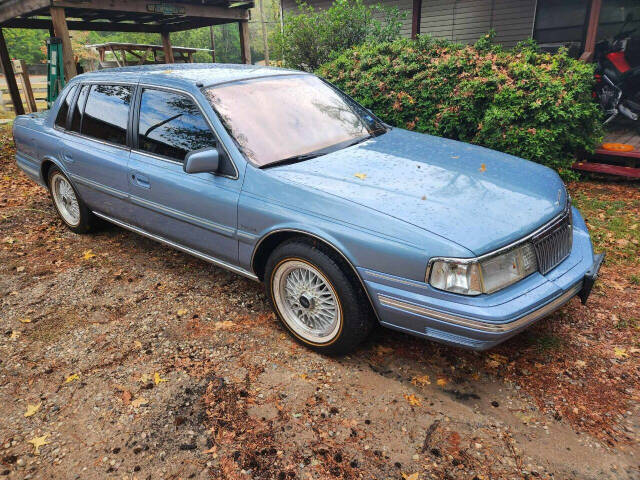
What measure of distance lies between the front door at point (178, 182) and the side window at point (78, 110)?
106cm

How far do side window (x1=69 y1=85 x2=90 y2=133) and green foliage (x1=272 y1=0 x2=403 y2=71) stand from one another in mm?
5460

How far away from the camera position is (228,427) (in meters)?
2.57

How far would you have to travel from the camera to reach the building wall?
474 inches

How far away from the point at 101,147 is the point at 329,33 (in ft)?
20.1

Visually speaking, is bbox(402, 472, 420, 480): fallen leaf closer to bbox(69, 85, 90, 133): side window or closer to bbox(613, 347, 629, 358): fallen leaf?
bbox(613, 347, 629, 358): fallen leaf

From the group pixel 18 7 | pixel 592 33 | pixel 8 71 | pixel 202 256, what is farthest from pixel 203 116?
pixel 8 71

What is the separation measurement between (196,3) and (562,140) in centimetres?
941

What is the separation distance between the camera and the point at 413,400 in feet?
8.95

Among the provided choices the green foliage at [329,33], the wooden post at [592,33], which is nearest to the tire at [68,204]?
the green foliage at [329,33]

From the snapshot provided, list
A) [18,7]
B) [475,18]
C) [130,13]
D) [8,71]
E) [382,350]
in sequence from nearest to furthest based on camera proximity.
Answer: [382,350]
[18,7]
[130,13]
[8,71]
[475,18]

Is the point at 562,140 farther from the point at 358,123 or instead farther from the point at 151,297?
the point at 151,297

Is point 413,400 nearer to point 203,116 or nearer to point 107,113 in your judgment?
point 203,116

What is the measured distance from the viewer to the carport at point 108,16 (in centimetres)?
902

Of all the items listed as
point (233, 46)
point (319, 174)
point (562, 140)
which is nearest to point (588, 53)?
point (562, 140)
